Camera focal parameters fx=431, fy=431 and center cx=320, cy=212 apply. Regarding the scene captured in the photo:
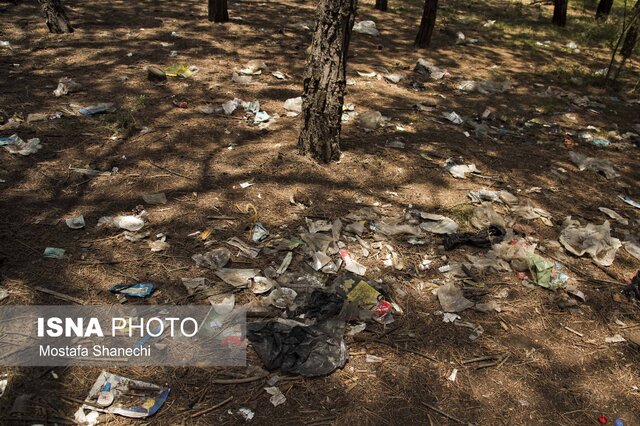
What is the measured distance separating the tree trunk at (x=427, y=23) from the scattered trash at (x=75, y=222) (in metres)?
6.68

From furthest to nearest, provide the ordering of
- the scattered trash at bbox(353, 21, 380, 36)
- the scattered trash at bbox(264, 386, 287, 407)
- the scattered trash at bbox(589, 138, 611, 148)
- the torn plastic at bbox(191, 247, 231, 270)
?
the scattered trash at bbox(353, 21, 380, 36) → the scattered trash at bbox(589, 138, 611, 148) → the torn plastic at bbox(191, 247, 231, 270) → the scattered trash at bbox(264, 386, 287, 407)

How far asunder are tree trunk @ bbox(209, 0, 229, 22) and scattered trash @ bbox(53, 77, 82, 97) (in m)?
3.30

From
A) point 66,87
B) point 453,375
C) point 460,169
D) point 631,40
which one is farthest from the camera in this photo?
point 631,40

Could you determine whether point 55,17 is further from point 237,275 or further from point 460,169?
point 460,169

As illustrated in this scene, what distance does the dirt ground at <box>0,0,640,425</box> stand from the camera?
224cm

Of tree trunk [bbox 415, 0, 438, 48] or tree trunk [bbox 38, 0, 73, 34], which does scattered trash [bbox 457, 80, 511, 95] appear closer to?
tree trunk [bbox 415, 0, 438, 48]

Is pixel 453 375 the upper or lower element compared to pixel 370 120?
lower

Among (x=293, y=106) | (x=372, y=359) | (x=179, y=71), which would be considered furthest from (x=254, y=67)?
(x=372, y=359)

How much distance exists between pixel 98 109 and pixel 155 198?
194cm

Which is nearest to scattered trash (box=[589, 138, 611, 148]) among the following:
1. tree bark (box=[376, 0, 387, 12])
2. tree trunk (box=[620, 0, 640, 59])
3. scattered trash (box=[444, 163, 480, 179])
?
scattered trash (box=[444, 163, 480, 179])

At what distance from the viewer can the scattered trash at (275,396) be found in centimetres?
216

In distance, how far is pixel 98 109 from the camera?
470 cm

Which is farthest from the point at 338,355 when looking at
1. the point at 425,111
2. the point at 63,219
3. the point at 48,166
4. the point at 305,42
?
the point at 305,42

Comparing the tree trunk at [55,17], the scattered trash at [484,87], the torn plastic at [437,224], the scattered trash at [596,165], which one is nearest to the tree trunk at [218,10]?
the tree trunk at [55,17]
